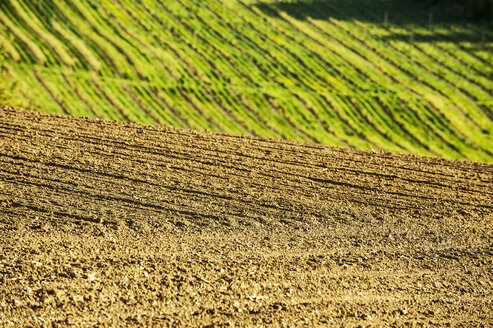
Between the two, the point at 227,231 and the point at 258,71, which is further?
the point at 258,71

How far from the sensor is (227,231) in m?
11.9

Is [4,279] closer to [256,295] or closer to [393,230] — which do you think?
[256,295]

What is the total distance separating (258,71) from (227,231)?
1369 inches

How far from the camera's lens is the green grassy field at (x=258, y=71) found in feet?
121

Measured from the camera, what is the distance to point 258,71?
1791 inches

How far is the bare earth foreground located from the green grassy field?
12.6 metres

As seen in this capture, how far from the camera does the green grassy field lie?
36750 mm

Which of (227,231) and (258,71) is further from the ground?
(227,231)

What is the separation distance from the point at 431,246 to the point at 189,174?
6.27 m

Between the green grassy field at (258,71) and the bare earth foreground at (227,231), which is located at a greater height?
the bare earth foreground at (227,231)

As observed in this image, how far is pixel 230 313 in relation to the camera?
327 inches

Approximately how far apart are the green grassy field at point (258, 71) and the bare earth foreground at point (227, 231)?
Answer: 1256 centimetres

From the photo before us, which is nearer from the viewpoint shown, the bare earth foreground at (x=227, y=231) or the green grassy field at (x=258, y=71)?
the bare earth foreground at (x=227, y=231)

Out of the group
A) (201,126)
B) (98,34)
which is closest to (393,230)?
(201,126)
